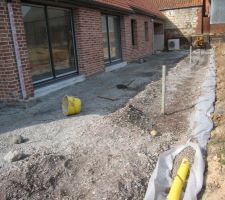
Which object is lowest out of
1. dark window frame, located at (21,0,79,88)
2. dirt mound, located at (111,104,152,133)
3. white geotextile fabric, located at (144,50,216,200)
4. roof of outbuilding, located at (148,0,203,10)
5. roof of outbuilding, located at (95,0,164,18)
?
white geotextile fabric, located at (144,50,216,200)

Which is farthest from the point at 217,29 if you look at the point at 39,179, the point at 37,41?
the point at 39,179

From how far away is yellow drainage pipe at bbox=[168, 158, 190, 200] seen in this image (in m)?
3.03

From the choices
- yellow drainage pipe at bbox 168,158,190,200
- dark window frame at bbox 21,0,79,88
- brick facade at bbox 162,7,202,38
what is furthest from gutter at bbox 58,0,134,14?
brick facade at bbox 162,7,202,38

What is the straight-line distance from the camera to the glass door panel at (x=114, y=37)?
12.8 meters

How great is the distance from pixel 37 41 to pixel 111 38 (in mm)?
5566

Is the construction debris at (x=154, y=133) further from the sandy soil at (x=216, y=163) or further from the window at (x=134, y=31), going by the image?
the window at (x=134, y=31)

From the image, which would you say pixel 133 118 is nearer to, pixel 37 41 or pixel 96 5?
pixel 37 41

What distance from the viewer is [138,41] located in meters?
16.6

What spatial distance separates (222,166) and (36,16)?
6296 millimetres

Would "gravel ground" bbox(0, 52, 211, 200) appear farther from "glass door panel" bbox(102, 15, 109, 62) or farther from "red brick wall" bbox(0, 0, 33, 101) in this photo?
"glass door panel" bbox(102, 15, 109, 62)

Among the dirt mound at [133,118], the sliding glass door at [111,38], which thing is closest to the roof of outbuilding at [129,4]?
the sliding glass door at [111,38]

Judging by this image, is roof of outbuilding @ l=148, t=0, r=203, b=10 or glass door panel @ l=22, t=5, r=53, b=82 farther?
roof of outbuilding @ l=148, t=0, r=203, b=10

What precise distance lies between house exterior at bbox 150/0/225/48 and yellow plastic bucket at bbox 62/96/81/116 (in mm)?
23105

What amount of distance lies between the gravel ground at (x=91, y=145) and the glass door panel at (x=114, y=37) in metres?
5.82
